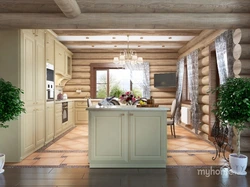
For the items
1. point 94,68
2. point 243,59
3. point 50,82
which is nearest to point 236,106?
point 243,59

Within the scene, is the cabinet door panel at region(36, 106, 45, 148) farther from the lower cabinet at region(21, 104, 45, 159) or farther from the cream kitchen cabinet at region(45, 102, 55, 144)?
the cream kitchen cabinet at region(45, 102, 55, 144)

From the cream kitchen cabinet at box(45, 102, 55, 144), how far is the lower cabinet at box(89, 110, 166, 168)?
86.2 inches

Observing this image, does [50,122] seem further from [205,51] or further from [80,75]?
[205,51]

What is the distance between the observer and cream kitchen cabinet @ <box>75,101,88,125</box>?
8380mm

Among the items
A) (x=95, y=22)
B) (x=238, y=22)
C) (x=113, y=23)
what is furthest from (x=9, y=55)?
(x=238, y=22)

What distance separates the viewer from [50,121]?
5.73 metres

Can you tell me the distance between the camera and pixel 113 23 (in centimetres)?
398

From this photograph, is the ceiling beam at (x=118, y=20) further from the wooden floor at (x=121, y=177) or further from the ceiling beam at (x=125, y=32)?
the wooden floor at (x=121, y=177)

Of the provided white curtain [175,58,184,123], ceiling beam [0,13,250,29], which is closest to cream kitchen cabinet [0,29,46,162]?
ceiling beam [0,13,250,29]

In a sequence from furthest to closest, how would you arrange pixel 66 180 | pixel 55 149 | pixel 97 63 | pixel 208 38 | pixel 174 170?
pixel 97 63, pixel 208 38, pixel 55 149, pixel 174 170, pixel 66 180

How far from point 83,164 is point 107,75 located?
5.39 meters

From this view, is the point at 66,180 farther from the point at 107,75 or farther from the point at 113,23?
the point at 107,75

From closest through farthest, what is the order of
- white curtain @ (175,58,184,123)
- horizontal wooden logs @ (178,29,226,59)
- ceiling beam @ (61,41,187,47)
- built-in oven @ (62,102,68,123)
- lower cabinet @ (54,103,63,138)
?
horizontal wooden logs @ (178,29,226,59), lower cabinet @ (54,103,63,138), built-in oven @ (62,102,68,123), ceiling beam @ (61,41,187,47), white curtain @ (175,58,184,123)

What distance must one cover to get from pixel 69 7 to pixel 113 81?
221 inches
